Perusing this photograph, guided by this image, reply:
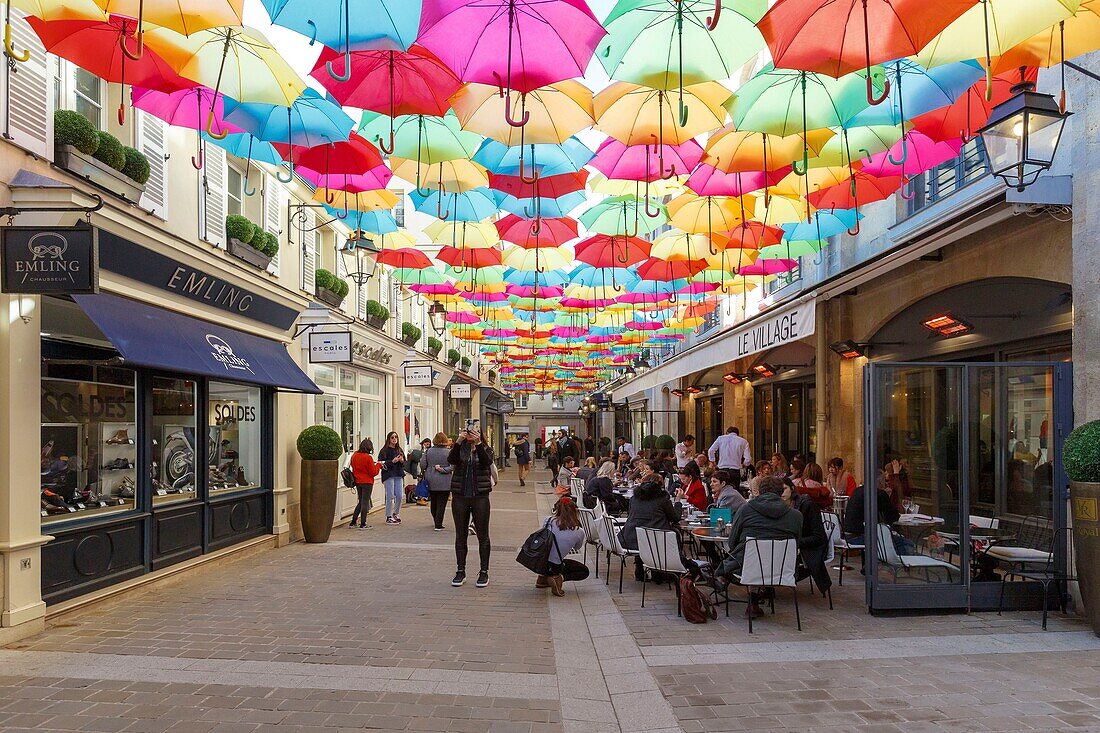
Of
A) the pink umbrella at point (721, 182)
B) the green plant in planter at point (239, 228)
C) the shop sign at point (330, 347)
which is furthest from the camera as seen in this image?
the shop sign at point (330, 347)

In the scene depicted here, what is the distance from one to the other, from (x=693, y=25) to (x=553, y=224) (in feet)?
16.7

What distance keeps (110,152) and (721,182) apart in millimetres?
6207

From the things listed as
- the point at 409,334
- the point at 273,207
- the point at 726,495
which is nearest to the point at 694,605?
the point at 726,495

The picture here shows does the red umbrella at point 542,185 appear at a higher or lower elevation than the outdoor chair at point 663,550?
higher

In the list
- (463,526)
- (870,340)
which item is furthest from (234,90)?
(870,340)

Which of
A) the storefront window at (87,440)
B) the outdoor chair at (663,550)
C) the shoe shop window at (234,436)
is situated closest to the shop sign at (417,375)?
the shoe shop window at (234,436)

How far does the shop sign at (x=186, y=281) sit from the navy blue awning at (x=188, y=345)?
0.92 feet

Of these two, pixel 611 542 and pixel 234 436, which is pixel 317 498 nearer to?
pixel 234 436

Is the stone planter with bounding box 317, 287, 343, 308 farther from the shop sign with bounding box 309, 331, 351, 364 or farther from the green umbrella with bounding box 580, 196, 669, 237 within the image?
the green umbrella with bounding box 580, 196, 669, 237

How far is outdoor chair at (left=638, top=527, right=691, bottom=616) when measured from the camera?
25.2 ft

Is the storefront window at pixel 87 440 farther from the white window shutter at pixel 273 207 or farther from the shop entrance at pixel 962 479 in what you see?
the shop entrance at pixel 962 479

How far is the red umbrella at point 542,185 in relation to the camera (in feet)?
28.7

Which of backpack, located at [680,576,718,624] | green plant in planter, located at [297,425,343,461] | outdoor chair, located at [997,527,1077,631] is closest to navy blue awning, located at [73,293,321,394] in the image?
green plant in planter, located at [297,425,343,461]

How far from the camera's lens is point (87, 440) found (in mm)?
7871
